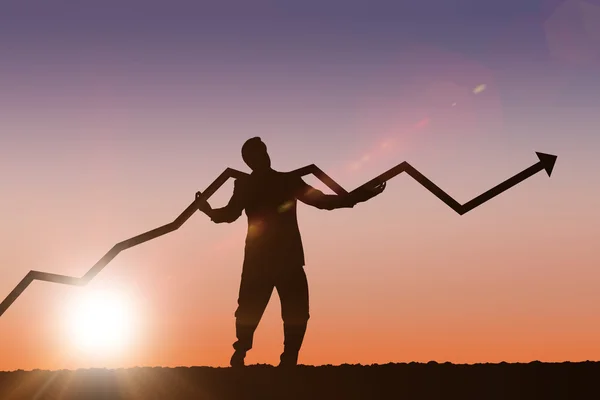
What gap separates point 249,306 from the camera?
413 inches

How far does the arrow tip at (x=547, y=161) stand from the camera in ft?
35.8

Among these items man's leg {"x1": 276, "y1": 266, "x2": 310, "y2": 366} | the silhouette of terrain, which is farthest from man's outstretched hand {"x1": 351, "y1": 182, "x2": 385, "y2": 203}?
the silhouette of terrain

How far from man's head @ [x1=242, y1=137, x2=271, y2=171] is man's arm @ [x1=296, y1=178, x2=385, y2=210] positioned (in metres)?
0.53

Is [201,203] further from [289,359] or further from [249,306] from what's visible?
[289,359]

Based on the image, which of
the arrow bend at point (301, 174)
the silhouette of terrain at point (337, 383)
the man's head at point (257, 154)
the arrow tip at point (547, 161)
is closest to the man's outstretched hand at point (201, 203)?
the arrow bend at point (301, 174)

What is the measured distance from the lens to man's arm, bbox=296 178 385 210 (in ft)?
34.6

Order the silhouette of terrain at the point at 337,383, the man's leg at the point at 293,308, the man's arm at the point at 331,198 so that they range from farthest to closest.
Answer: the man's arm at the point at 331,198
the man's leg at the point at 293,308
the silhouette of terrain at the point at 337,383

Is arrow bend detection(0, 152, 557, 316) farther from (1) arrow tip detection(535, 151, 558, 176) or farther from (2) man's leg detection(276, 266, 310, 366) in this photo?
(2) man's leg detection(276, 266, 310, 366)

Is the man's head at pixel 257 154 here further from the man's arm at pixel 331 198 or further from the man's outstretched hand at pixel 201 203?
the man's outstretched hand at pixel 201 203

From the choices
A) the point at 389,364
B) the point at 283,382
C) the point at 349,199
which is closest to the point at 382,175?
the point at 349,199

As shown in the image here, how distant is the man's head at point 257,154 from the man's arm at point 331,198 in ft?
1.73

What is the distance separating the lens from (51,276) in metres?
11.4

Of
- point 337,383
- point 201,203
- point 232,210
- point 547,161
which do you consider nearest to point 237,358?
point 232,210

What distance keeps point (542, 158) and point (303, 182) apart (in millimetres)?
3158
